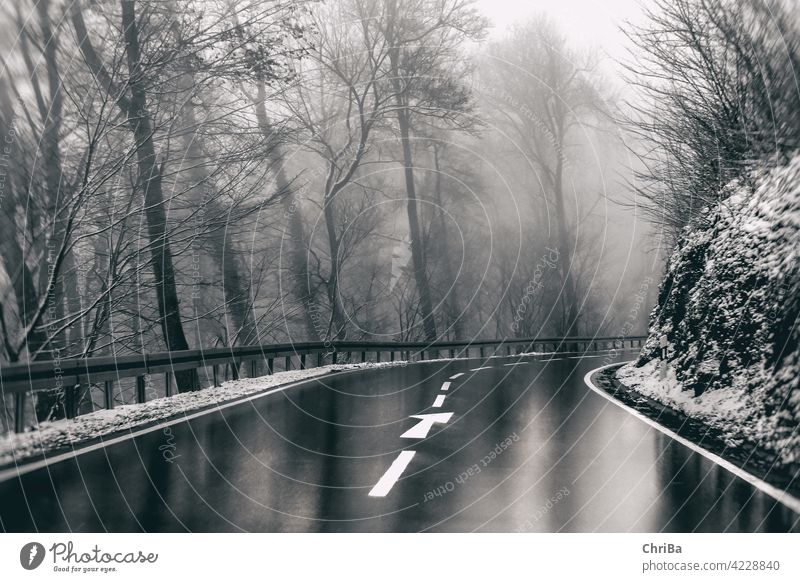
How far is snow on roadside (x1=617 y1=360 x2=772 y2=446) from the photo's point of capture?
7.89 meters

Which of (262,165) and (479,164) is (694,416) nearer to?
(262,165)

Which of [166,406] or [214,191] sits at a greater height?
[214,191]

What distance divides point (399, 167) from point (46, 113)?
80.5 feet

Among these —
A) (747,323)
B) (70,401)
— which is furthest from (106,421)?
(747,323)

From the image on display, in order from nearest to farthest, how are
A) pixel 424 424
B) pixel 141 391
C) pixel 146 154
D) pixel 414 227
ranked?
pixel 146 154
pixel 424 424
pixel 141 391
pixel 414 227

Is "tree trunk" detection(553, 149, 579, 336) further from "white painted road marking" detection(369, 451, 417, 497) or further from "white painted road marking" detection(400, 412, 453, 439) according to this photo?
"white painted road marking" detection(369, 451, 417, 497)

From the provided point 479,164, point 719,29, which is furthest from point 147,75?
point 479,164

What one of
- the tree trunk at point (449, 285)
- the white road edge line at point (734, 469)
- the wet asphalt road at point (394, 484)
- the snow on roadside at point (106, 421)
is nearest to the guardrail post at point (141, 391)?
the snow on roadside at point (106, 421)

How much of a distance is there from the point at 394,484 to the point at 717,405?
5892 mm

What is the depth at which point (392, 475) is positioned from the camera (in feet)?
20.4

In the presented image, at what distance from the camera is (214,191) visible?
31.3ft

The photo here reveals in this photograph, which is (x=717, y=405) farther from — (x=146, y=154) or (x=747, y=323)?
(x=146, y=154)

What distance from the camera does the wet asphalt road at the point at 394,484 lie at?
15.5 ft

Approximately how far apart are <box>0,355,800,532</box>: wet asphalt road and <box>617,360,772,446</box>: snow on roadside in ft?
2.80
